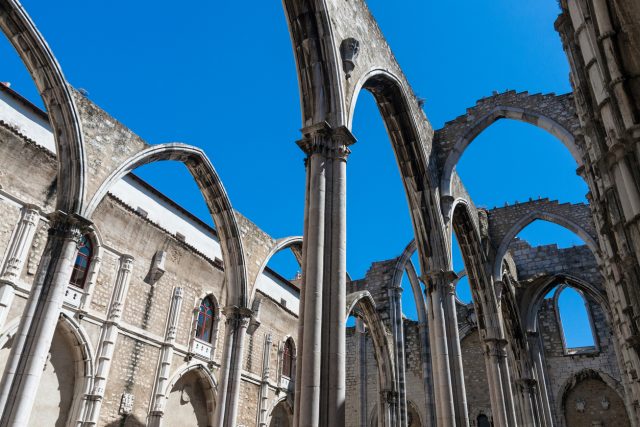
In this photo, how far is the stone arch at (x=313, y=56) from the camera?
800cm

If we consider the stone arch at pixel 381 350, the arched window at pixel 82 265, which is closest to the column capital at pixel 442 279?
the stone arch at pixel 381 350

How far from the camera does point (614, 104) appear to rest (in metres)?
4.70

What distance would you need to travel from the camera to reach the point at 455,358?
428 inches

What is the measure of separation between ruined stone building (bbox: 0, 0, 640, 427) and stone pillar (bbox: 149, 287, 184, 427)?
0.06 m

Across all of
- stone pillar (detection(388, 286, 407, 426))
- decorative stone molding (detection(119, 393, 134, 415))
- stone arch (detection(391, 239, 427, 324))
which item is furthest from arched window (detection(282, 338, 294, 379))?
decorative stone molding (detection(119, 393, 134, 415))

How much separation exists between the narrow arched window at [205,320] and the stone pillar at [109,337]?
10.7 ft

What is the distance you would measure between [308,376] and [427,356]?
1347 centimetres

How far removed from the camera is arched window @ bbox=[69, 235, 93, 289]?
41.6ft

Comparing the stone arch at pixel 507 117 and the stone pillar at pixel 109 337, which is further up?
the stone arch at pixel 507 117

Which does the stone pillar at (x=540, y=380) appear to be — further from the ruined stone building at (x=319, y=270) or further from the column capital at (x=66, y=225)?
the column capital at (x=66, y=225)

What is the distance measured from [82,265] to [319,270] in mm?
8594

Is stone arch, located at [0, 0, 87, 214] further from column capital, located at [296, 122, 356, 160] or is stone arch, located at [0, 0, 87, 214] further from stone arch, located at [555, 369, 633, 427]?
stone arch, located at [555, 369, 633, 427]

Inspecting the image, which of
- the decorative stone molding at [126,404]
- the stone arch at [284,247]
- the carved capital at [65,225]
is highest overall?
the stone arch at [284,247]

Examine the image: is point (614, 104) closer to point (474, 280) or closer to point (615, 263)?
point (615, 263)
